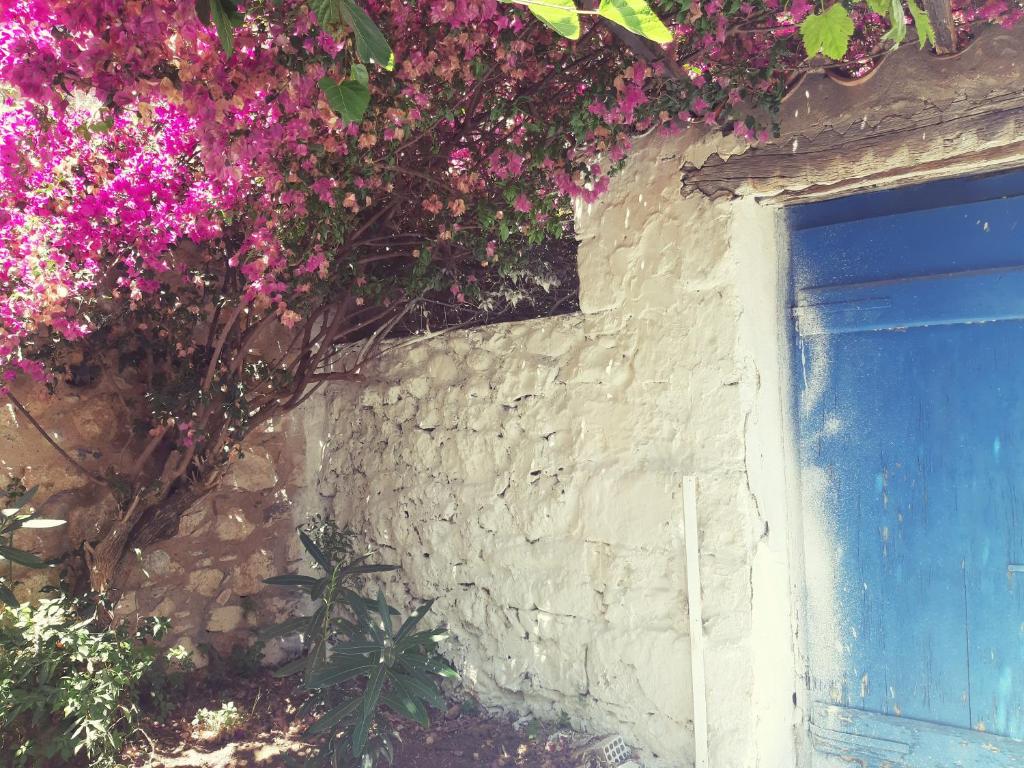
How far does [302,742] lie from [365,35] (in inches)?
117

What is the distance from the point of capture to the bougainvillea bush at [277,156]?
1.80 m

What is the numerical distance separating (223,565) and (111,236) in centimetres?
182

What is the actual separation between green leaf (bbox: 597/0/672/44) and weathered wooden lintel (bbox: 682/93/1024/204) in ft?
5.45

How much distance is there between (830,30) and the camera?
145 centimetres

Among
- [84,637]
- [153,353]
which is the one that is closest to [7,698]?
→ [84,637]

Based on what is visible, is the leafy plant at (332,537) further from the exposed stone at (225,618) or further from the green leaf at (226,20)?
the green leaf at (226,20)

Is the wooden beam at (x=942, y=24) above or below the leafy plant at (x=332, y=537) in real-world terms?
above

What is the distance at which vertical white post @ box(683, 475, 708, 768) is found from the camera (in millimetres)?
2645

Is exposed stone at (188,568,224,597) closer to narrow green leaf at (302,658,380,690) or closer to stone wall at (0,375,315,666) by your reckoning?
stone wall at (0,375,315,666)

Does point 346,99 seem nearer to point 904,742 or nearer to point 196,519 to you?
point 904,742

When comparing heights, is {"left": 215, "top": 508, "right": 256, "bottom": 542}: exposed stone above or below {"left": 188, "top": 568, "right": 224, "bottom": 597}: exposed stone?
above

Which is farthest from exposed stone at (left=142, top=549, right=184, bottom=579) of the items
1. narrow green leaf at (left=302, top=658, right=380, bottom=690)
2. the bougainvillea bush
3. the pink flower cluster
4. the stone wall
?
narrow green leaf at (left=302, top=658, right=380, bottom=690)

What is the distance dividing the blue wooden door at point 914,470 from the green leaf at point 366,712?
1.51m

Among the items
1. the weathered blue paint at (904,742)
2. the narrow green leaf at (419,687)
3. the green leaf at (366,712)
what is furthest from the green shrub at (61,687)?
the weathered blue paint at (904,742)
